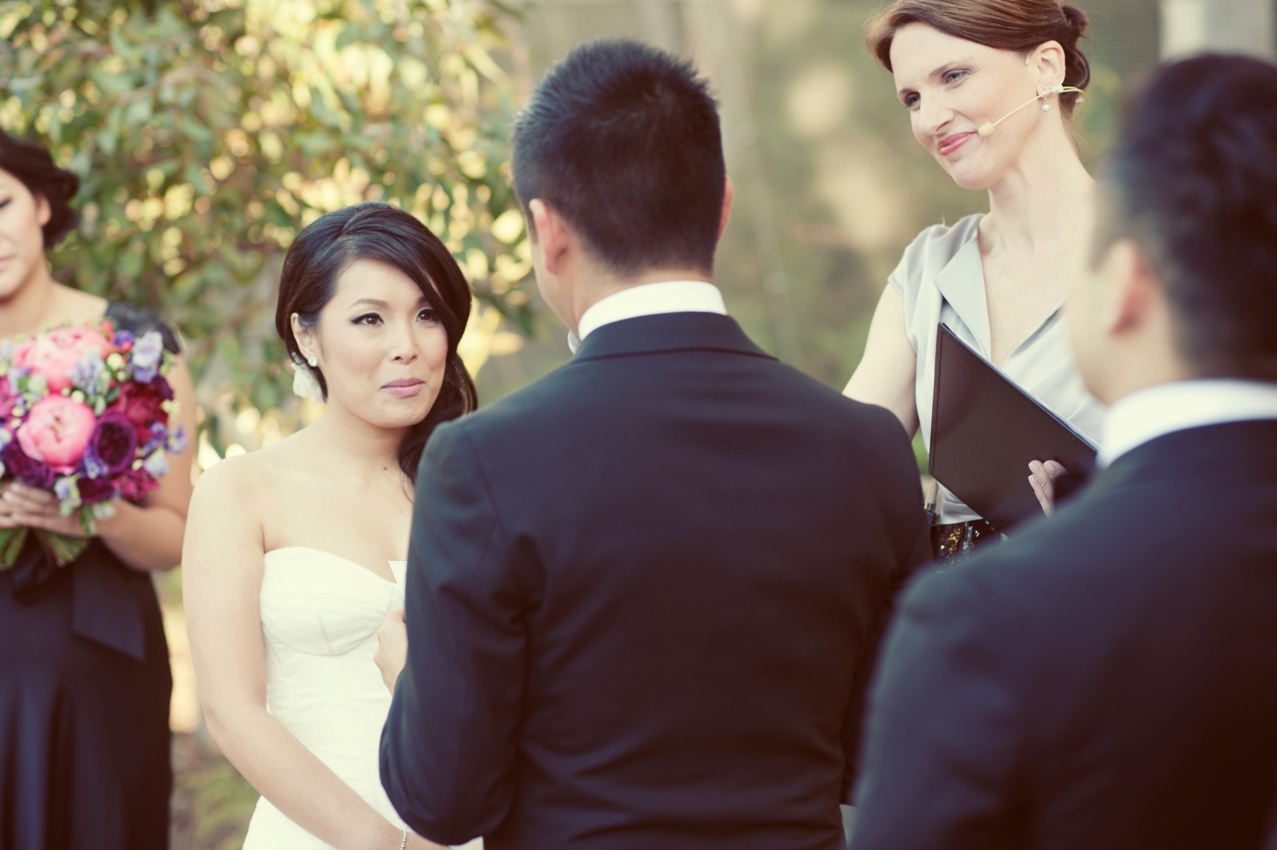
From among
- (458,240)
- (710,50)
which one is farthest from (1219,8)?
(458,240)

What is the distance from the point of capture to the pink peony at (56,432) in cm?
245

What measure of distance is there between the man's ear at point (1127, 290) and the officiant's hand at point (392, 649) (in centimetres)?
121

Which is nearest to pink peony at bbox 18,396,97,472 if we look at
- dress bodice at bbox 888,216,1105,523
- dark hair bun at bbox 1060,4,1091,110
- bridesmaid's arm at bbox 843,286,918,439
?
bridesmaid's arm at bbox 843,286,918,439

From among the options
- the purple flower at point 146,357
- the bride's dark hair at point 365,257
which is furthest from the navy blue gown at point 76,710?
the bride's dark hair at point 365,257

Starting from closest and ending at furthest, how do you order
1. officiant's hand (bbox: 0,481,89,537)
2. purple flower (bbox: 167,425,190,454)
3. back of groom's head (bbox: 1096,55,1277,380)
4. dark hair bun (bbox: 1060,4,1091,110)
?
1. back of groom's head (bbox: 1096,55,1277,380)
2. dark hair bun (bbox: 1060,4,1091,110)
3. officiant's hand (bbox: 0,481,89,537)
4. purple flower (bbox: 167,425,190,454)

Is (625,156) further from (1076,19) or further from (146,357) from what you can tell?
(146,357)

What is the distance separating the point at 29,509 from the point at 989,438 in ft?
6.86

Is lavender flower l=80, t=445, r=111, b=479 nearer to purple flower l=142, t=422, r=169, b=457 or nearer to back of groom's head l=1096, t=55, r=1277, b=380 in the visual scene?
purple flower l=142, t=422, r=169, b=457

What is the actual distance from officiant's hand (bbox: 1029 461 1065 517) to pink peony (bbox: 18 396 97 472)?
1.96 metres

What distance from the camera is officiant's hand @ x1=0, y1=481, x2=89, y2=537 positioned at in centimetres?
255

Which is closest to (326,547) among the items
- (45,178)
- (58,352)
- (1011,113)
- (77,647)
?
(58,352)

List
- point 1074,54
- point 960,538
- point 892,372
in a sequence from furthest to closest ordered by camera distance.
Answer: point 892,372
point 1074,54
point 960,538

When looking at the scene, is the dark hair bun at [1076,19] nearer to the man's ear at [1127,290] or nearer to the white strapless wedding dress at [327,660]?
the man's ear at [1127,290]

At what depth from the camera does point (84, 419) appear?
2.49m
